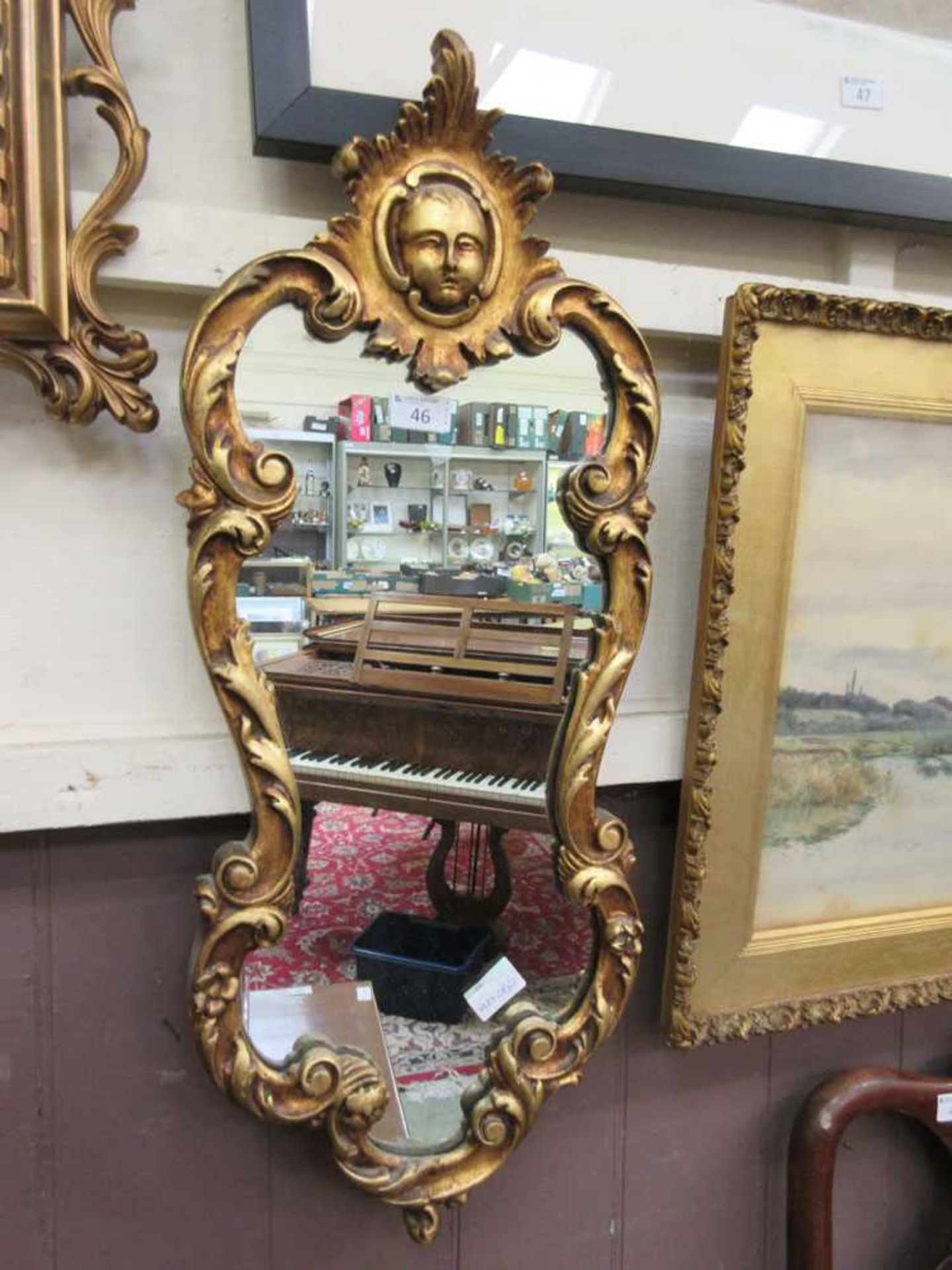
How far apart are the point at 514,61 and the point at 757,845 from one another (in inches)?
23.2

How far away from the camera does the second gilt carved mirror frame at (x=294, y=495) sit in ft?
1.72

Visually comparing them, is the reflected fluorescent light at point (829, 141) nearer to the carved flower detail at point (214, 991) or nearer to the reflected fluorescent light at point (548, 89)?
the reflected fluorescent light at point (548, 89)

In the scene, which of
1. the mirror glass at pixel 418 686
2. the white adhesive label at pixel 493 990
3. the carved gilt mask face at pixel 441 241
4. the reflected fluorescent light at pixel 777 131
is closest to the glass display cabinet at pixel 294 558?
the mirror glass at pixel 418 686

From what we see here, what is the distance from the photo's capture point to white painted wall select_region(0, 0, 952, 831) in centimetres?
56

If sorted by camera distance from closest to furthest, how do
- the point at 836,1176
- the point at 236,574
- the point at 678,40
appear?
the point at 236,574 → the point at 678,40 → the point at 836,1176

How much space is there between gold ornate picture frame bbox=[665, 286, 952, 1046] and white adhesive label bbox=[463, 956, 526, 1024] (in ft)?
0.48

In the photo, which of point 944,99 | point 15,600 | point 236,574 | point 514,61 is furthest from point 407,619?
point 944,99

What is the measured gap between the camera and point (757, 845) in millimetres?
708

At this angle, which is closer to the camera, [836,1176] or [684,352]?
[684,352]

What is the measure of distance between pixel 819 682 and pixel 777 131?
41 cm

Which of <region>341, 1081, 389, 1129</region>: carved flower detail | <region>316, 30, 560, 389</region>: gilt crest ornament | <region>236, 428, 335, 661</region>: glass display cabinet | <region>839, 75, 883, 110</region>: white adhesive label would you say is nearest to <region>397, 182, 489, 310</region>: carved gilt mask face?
<region>316, 30, 560, 389</region>: gilt crest ornament

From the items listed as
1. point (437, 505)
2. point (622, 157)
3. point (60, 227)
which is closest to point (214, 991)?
point (437, 505)

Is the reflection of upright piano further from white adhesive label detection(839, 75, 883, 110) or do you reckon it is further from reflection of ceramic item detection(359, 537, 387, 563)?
white adhesive label detection(839, 75, 883, 110)

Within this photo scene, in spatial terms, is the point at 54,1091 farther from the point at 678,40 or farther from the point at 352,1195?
the point at 678,40
